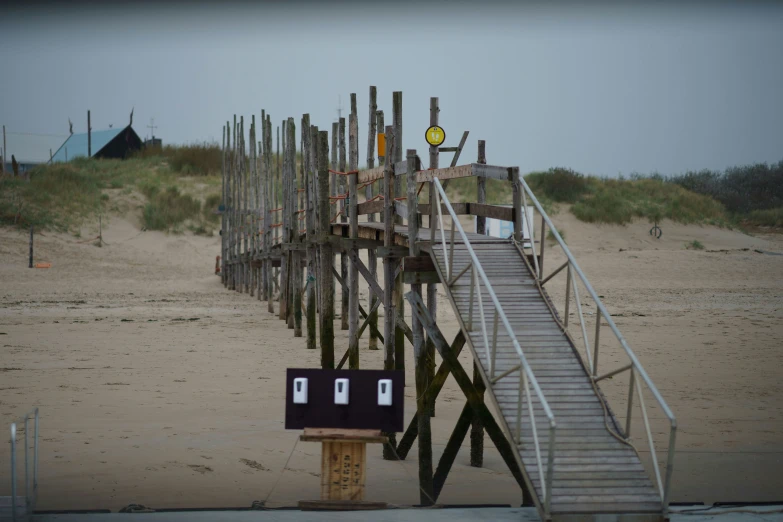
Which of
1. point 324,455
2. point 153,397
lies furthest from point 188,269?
point 324,455

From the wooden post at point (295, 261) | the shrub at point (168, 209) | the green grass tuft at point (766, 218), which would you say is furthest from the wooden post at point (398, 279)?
the green grass tuft at point (766, 218)

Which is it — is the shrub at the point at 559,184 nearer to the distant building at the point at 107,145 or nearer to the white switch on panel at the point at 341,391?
the distant building at the point at 107,145

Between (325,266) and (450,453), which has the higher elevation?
(325,266)

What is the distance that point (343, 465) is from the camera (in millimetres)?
8047

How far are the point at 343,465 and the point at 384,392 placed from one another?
654 millimetres

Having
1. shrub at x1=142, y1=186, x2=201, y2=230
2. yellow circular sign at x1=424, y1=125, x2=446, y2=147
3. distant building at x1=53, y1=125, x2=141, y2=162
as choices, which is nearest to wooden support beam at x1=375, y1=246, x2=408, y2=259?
yellow circular sign at x1=424, y1=125, x2=446, y2=147

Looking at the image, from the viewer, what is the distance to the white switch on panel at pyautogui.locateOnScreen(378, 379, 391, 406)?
803cm

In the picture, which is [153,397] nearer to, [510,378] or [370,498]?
[370,498]

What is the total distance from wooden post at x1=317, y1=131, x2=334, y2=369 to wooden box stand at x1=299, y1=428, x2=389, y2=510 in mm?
5695

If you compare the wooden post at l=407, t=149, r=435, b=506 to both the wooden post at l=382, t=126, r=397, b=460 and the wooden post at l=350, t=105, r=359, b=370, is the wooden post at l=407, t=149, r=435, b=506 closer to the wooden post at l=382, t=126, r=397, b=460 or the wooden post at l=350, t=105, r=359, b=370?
the wooden post at l=382, t=126, r=397, b=460

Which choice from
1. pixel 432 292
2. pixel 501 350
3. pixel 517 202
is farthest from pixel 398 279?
pixel 501 350

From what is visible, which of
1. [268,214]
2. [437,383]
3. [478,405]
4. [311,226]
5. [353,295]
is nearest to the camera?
[478,405]

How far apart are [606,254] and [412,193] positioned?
25058 millimetres

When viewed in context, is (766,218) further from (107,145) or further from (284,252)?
(107,145)
